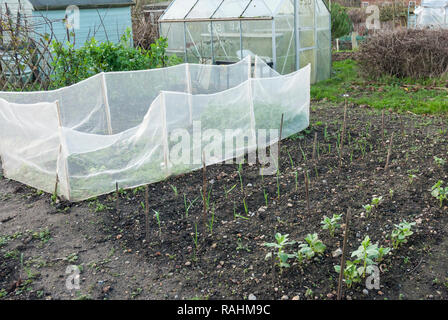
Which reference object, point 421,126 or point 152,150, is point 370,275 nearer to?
point 152,150

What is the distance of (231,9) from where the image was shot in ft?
31.1

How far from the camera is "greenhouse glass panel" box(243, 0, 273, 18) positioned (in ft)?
29.2

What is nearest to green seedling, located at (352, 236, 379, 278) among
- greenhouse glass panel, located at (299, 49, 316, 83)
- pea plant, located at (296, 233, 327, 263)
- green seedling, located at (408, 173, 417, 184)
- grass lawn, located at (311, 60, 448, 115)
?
pea plant, located at (296, 233, 327, 263)

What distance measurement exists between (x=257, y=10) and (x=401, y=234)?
6.86 metres

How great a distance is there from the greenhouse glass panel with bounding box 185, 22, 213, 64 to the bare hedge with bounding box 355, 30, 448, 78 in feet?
11.5

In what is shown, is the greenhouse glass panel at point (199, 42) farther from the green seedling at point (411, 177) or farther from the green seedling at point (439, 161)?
the green seedling at point (411, 177)

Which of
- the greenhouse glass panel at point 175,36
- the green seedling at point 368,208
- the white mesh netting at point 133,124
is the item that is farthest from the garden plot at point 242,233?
the greenhouse glass panel at point 175,36

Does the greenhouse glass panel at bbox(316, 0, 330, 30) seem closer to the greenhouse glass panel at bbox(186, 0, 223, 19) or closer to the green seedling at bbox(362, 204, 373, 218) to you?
the greenhouse glass panel at bbox(186, 0, 223, 19)

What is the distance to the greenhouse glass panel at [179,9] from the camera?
1030 cm

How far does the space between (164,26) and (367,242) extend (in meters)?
8.96

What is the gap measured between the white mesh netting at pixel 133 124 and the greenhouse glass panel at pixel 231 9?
9.32ft

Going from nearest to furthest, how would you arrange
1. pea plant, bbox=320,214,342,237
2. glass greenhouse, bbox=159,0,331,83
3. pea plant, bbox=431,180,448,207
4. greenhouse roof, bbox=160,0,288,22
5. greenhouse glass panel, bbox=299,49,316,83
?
pea plant, bbox=320,214,342,237 < pea plant, bbox=431,180,448,207 < greenhouse roof, bbox=160,0,288,22 < glass greenhouse, bbox=159,0,331,83 < greenhouse glass panel, bbox=299,49,316,83

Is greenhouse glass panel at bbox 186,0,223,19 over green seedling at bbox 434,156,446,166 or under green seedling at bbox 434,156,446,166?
over
